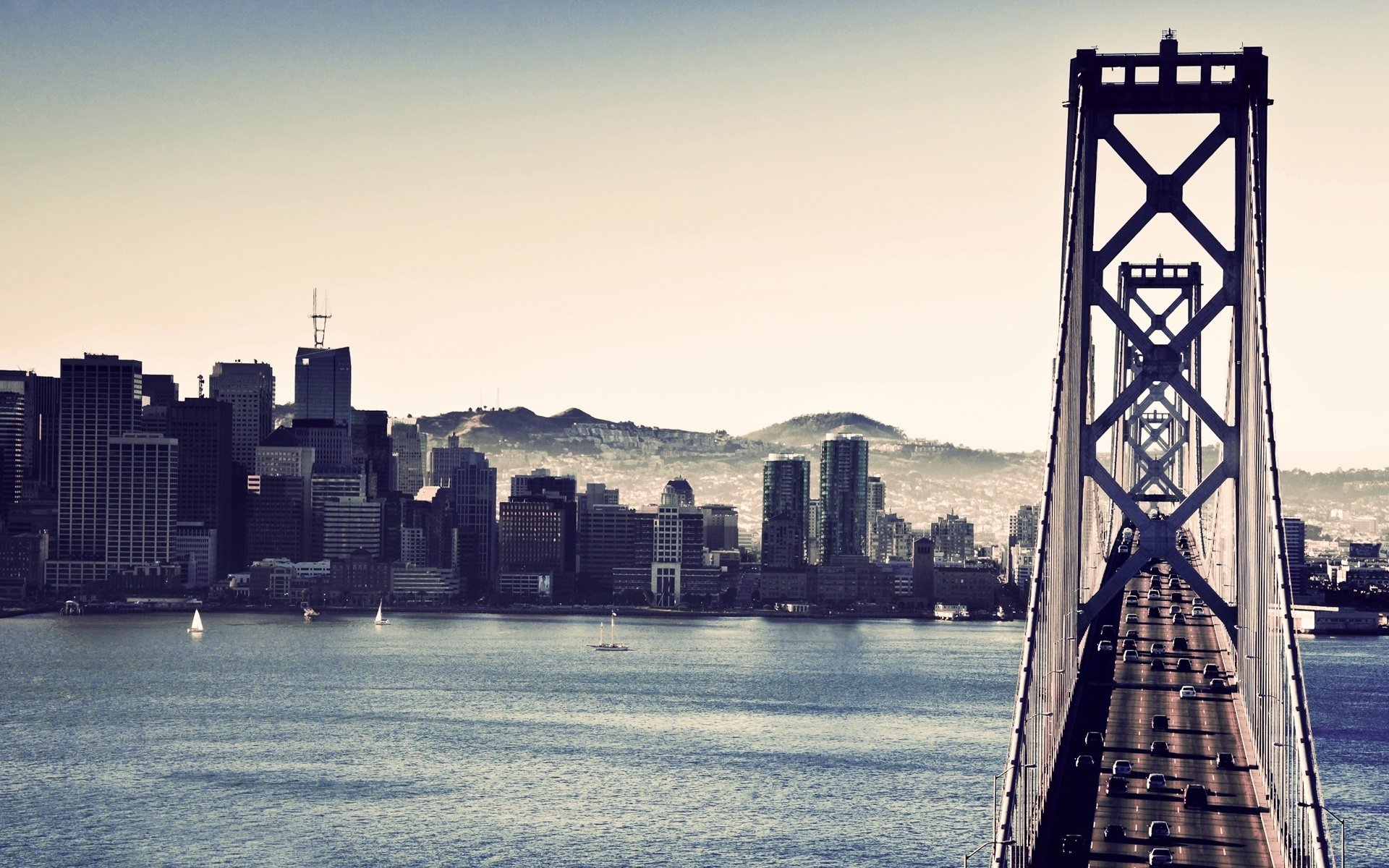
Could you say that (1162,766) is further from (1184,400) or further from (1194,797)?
(1184,400)

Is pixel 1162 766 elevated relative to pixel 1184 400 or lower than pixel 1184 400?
lower

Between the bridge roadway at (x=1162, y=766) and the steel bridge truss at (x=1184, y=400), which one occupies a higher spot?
the steel bridge truss at (x=1184, y=400)

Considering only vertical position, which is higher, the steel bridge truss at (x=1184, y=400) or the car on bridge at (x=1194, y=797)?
the steel bridge truss at (x=1184, y=400)

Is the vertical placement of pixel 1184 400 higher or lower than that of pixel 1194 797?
higher

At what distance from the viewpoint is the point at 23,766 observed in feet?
243

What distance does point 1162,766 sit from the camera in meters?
32.2

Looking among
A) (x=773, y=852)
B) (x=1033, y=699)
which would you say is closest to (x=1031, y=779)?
(x=1033, y=699)

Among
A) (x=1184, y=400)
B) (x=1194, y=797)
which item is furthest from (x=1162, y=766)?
(x=1184, y=400)

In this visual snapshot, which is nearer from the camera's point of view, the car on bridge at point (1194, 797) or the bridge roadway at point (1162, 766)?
the bridge roadway at point (1162, 766)

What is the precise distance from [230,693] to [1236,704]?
2917 inches

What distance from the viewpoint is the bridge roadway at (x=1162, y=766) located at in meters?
26.6

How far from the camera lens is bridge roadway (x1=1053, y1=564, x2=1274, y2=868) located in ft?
87.2

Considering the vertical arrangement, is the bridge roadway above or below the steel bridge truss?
below

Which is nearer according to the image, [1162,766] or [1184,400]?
[1184,400]
